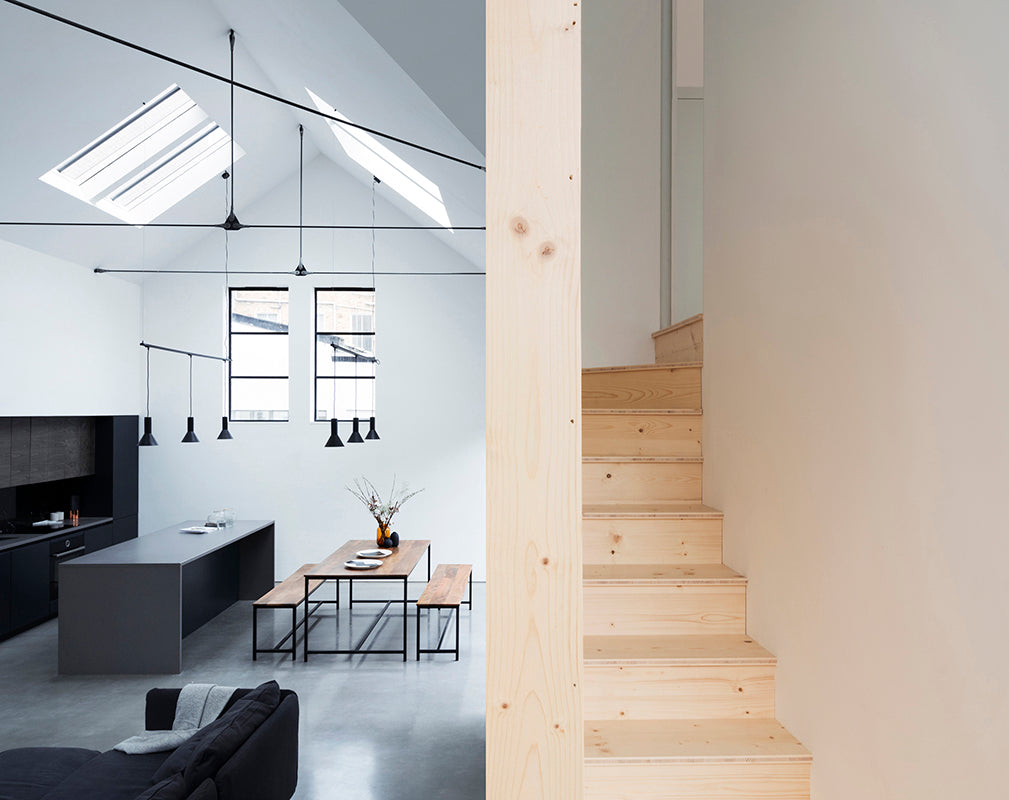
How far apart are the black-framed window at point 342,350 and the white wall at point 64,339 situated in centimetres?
206

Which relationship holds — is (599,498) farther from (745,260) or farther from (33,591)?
(33,591)

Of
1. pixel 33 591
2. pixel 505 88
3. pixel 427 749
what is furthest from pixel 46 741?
Result: pixel 505 88

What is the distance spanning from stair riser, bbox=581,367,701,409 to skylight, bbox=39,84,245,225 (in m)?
4.83

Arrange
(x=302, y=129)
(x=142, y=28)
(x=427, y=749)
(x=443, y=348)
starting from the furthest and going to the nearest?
(x=443, y=348) → (x=302, y=129) → (x=142, y=28) → (x=427, y=749)

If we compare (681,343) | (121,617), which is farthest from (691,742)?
(121,617)

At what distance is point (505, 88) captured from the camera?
1074 mm

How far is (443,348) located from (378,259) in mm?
1270

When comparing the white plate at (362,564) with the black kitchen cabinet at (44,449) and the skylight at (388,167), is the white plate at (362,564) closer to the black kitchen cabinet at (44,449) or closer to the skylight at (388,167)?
the skylight at (388,167)

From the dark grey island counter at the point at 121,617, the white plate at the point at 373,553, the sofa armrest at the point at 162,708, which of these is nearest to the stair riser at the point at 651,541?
the sofa armrest at the point at 162,708

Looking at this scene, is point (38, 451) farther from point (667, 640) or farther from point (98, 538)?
point (667, 640)

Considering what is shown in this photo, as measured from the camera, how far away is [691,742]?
6.67 ft

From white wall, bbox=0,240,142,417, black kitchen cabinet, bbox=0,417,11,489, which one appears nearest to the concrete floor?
black kitchen cabinet, bbox=0,417,11,489

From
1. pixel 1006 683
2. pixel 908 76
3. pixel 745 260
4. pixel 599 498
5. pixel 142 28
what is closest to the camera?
pixel 1006 683

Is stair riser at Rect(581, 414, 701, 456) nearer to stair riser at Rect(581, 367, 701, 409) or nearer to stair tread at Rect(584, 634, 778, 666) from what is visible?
stair riser at Rect(581, 367, 701, 409)
